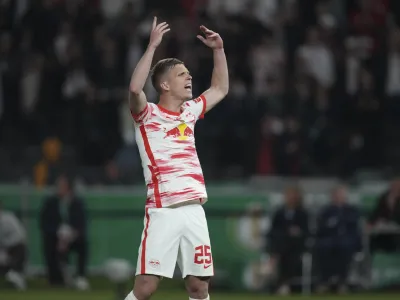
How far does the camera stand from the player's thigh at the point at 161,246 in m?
8.96

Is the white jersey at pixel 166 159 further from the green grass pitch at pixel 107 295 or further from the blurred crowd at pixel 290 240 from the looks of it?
the blurred crowd at pixel 290 240

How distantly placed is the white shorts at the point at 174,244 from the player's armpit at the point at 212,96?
1013mm

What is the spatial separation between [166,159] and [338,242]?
8037mm

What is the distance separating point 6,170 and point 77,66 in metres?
2.19

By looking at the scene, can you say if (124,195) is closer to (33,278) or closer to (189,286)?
(33,278)

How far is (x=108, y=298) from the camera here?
1512 centimetres

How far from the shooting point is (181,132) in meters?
9.26

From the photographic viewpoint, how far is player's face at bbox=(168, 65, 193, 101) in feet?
30.5

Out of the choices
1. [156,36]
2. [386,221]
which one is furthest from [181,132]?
[386,221]

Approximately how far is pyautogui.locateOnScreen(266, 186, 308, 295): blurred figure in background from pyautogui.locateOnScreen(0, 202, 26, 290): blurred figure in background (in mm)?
3697

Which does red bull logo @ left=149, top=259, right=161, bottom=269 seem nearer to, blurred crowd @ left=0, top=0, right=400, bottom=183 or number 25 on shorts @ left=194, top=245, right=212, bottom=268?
number 25 on shorts @ left=194, top=245, right=212, bottom=268

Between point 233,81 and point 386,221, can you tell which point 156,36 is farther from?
point 233,81

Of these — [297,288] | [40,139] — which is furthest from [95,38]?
[297,288]

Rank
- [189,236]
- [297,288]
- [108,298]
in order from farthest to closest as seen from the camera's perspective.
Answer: [297,288], [108,298], [189,236]
